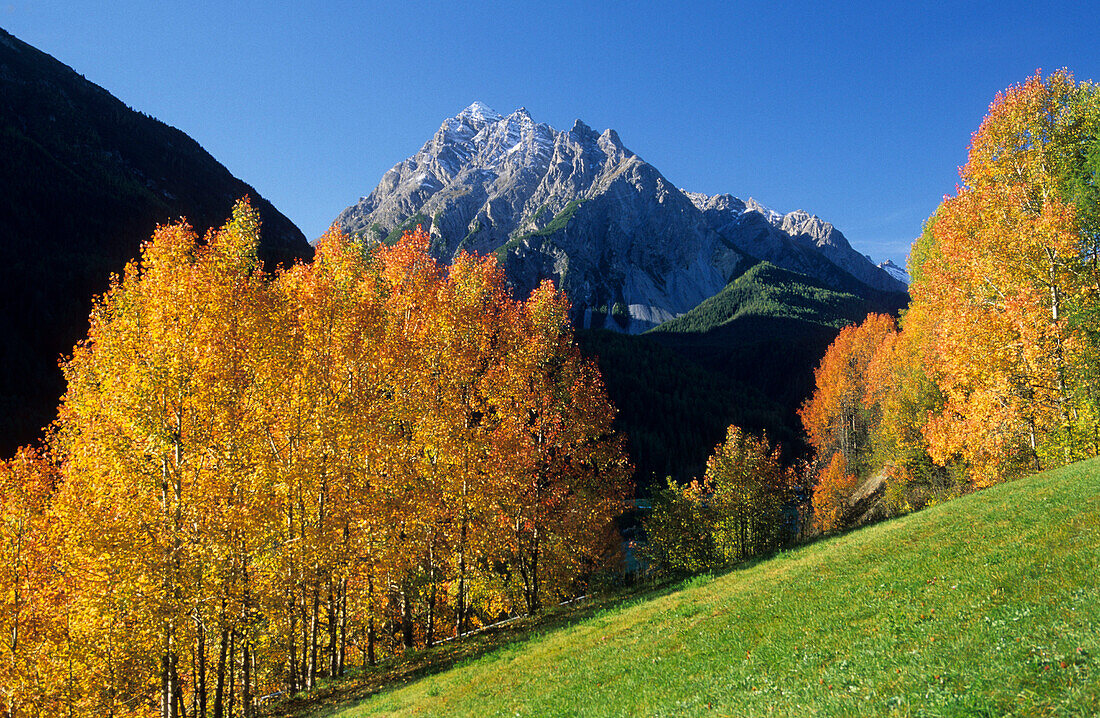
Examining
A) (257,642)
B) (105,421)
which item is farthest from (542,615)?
(105,421)

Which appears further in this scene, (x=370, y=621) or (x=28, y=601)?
(x=28, y=601)

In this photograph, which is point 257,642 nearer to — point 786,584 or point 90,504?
point 90,504

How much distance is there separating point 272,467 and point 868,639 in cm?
1921

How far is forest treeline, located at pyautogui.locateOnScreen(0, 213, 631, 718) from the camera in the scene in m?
18.3

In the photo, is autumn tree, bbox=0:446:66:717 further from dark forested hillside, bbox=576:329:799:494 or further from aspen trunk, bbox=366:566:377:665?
dark forested hillside, bbox=576:329:799:494

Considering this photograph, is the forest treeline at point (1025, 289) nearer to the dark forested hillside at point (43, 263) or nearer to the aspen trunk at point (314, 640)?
the aspen trunk at point (314, 640)

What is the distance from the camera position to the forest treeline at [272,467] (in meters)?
18.3

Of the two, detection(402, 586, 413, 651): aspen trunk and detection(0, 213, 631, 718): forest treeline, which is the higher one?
detection(0, 213, 631, 718): forest treeline

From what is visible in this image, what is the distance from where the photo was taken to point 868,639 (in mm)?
10516

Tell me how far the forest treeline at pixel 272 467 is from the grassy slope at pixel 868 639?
5808 millimetres

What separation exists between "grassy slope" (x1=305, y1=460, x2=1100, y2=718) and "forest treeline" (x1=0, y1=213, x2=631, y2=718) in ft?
19.1

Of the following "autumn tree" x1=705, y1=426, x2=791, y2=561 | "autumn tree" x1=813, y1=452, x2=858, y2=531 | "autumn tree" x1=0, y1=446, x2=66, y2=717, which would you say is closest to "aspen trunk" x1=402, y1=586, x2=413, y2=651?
"autumn tree" x1=0, y1=446, x2=66, y2=717

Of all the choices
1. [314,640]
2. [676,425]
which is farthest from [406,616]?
[676,425]

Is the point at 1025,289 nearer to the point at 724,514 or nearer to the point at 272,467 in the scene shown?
the point at 272,467
